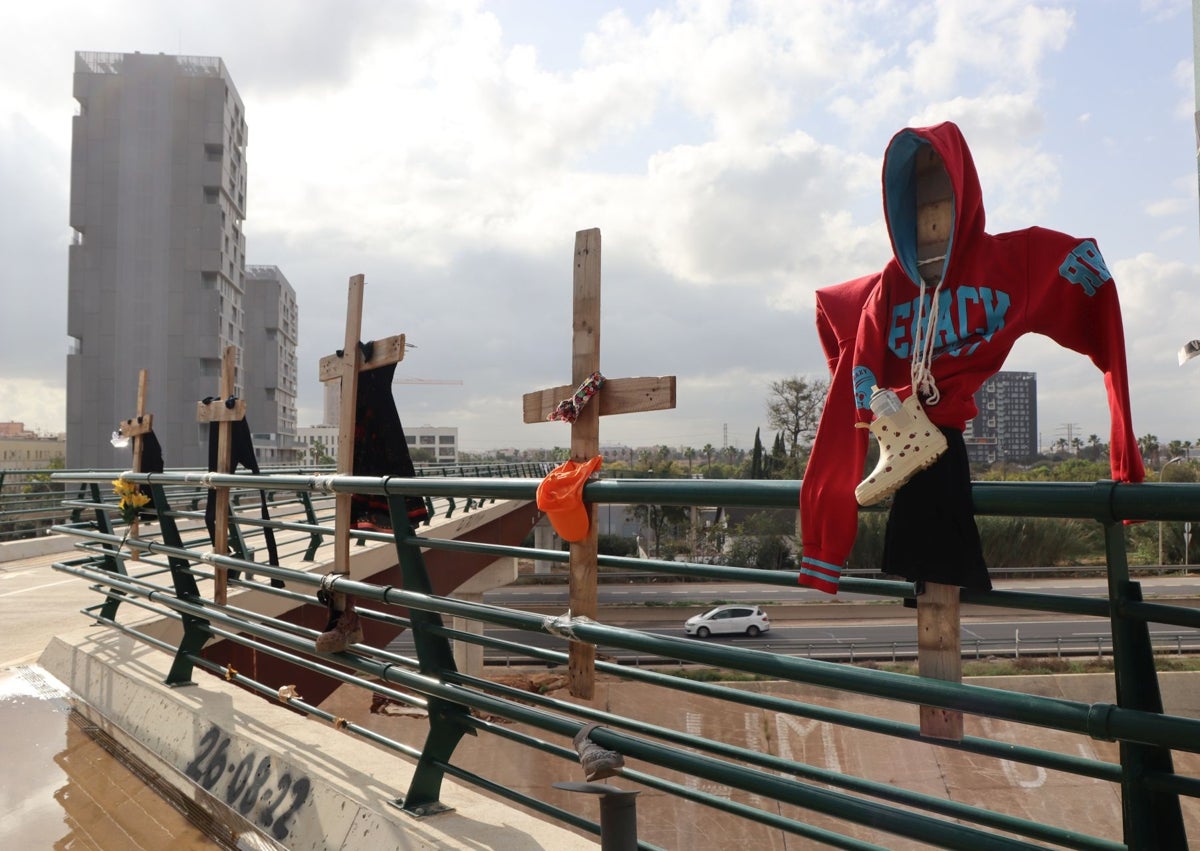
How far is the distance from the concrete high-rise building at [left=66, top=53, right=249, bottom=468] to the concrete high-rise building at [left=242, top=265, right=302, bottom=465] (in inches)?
1188

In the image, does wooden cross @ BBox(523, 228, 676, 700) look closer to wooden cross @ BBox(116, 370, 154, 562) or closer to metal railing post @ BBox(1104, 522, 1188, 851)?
metal railing post @ BBox(1104, 522, 1188, 851)

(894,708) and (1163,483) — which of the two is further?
(894,708)

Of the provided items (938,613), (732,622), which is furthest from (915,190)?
(732,622)

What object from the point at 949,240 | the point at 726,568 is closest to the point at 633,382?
the point at 726,568

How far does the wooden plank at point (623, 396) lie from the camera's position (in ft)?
9.64

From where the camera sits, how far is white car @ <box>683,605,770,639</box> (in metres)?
37.7

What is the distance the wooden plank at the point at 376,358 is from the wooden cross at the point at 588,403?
1.02 m

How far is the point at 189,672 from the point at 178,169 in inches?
2192

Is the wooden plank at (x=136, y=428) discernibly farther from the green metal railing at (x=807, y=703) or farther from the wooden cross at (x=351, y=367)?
the green metal railing at (x=807, y=703)

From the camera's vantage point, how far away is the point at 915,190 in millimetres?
2289

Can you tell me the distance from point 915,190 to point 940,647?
3.87 ft

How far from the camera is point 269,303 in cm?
9562

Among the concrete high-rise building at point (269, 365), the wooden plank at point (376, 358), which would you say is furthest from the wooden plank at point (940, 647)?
the concrete high-rise building at point (269, 365)

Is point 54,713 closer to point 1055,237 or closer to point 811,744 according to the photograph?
point 1055,237
